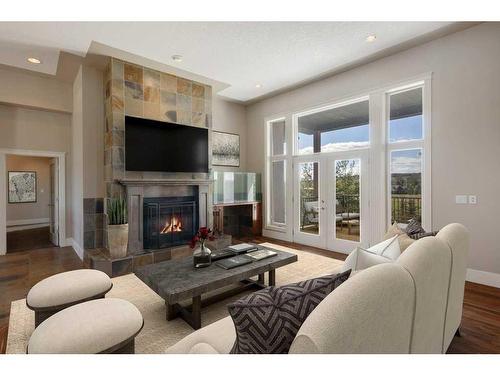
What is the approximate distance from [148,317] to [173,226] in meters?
2.19

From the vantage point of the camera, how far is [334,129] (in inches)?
191

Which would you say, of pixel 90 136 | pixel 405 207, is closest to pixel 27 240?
pixel 90 136

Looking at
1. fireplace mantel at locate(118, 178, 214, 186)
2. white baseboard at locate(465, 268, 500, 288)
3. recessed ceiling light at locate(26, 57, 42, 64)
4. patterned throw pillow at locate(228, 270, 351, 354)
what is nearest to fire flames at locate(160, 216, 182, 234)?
fireplace mantel at locate(118, 178, 214, 186)

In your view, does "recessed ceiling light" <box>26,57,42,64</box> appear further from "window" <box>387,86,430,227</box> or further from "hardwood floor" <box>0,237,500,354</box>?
"window" <box>387,86,430,227</box>

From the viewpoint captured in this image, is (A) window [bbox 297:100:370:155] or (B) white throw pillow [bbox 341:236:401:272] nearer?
(B) white throw pillow [bbox 341:236:401:272]

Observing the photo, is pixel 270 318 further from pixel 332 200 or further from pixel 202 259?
pixel 332 200

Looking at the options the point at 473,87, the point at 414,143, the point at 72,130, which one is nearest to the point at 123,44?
the point at 72,130

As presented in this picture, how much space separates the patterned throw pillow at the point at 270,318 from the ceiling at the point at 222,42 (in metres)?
Result: 3.17

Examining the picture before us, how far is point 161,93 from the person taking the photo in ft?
14.4

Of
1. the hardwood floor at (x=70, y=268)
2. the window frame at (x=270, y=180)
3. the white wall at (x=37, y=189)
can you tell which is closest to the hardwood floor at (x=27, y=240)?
the hardwood floor at (x=70, y=268)

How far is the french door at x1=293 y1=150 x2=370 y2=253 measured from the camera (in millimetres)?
→ 4410

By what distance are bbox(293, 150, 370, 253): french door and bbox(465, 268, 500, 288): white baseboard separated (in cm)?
138

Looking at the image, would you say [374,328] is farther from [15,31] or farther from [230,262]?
[15,31]

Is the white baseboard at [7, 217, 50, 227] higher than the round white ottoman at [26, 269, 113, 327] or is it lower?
lower
